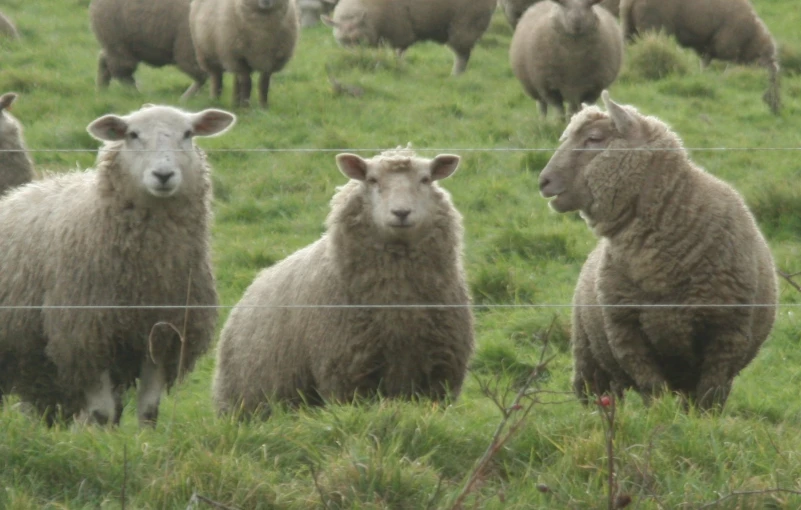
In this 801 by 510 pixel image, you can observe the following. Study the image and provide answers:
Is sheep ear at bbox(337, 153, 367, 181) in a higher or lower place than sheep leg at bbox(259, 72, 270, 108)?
higher

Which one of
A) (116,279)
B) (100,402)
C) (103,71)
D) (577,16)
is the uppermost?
(577,16)

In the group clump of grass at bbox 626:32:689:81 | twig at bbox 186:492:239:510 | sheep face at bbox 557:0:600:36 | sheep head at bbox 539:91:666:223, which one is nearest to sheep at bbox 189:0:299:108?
sheep face at bbox 557:0:600:36

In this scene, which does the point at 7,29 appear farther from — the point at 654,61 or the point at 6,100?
the point at 654,61

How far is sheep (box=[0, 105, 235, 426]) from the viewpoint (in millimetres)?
6020

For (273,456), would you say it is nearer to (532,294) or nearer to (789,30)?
(532,294)

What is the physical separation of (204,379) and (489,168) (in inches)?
137

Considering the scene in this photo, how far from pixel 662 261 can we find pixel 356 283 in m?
1.34

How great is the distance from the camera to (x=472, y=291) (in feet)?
27.9

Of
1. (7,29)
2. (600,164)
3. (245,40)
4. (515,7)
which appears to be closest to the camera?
(600,164)

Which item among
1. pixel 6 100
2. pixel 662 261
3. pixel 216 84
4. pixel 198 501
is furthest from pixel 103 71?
pixel 198 501

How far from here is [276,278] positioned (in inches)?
265

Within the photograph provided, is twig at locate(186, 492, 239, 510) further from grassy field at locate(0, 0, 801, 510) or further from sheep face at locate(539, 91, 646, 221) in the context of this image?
sheep face at locate(539, 91, 646, 221)

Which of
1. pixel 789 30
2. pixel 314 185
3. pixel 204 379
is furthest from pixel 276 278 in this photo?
pixel 789 30

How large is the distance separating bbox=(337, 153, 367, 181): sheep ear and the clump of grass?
7367mm
